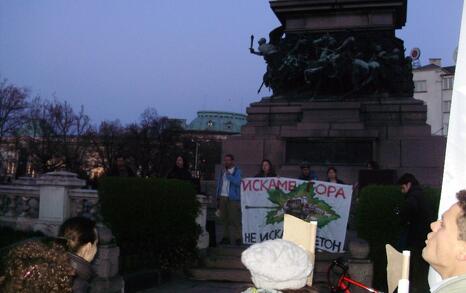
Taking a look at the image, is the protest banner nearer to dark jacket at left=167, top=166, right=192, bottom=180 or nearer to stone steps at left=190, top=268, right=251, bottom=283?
stone steps at left=190, top=268, right=251, bottom=283

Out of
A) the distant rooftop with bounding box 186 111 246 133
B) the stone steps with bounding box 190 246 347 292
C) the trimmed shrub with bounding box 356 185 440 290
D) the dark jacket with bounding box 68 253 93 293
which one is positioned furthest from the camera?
the distant rooftop with bounding box 186 111 246 133

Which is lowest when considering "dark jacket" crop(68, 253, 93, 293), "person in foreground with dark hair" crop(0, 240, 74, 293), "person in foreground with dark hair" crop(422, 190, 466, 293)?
"dark jacket" crop(68, 253, 93, 293)

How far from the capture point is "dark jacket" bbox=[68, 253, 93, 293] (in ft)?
10.4

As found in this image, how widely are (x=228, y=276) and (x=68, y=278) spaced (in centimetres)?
755

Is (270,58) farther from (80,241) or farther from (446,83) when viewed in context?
(446,83)

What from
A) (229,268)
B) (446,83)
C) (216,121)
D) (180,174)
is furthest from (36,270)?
(216,121)

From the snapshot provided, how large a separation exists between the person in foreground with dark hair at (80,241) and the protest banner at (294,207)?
22.4 feet

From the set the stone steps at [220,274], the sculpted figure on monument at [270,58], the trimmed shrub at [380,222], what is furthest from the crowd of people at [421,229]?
the sculpted figure on monument at [270,58]

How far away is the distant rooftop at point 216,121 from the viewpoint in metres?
105

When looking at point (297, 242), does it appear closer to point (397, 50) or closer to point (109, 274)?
point (109, 274)

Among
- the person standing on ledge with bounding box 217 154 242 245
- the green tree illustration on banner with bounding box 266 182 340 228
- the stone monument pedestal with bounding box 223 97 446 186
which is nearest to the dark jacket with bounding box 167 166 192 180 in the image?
the person standing on ledge with bounding box 217 154 242 245

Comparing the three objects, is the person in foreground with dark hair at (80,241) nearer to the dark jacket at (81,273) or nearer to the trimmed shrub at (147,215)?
the dark jacket at (81,273)

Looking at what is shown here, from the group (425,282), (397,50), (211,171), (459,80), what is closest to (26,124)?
(211,171)

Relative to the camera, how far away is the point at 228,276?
32.6ft
